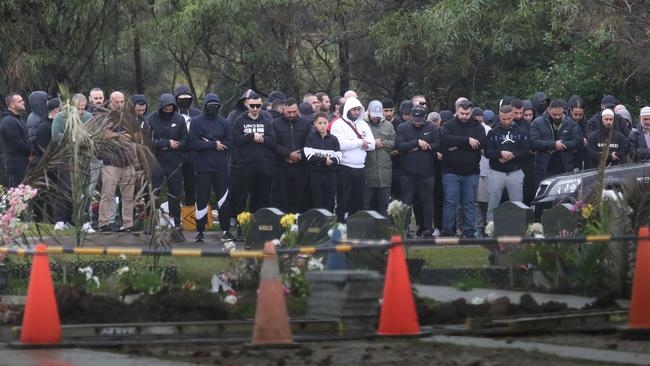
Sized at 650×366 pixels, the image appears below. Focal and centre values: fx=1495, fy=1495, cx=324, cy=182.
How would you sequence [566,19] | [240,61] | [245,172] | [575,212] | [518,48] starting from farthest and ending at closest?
[240,61], [518,48], [566,19], [245,172], [575,212]

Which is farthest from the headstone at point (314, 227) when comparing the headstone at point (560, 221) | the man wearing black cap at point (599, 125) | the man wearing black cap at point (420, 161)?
the man wearing black cap at point (599, 125)

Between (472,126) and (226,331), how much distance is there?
10614 mm

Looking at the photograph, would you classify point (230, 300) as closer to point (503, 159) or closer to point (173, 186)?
point (173, 186)

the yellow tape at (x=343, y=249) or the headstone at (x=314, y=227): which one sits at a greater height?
the headstone at (x=314, y=227)

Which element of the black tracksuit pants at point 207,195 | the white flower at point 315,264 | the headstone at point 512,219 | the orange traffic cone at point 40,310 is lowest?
the orange traffic cone at point 40,310

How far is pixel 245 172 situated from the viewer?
22.2 meters

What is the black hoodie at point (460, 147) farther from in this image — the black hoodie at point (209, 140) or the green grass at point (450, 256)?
the green grass at point (450, 256)

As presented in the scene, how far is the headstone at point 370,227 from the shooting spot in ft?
54.6

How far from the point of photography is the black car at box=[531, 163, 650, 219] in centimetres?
1981

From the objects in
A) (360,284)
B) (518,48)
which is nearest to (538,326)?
(360,284)

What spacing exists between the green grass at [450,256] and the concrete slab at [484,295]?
0.26m

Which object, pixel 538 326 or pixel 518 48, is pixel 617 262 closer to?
pixel 538 326

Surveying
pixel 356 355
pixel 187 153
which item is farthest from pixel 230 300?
pixel 187 153

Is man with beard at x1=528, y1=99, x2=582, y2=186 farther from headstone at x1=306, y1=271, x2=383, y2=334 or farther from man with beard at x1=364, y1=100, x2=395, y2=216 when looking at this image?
headstone at x1=306, y1=271, x2=383, y2=334
